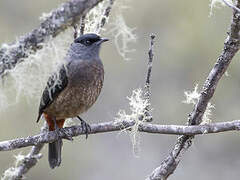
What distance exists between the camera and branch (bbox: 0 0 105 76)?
1951 millimetres

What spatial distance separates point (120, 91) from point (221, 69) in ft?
18.5

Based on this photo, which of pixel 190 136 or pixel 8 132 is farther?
pixel 8 132

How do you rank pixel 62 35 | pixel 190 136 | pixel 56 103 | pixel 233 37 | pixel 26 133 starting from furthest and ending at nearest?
pixel 26 133 < pixel 56 103 < pixel 190 136 < pixel 233 37 < pixel 62 35

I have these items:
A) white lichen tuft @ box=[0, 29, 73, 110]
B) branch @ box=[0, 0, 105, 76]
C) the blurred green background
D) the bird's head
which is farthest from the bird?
the blurred green background

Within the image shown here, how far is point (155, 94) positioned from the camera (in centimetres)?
928

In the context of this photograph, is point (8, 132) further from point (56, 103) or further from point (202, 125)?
point (202, 125)

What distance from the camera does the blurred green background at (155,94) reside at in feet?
28.7

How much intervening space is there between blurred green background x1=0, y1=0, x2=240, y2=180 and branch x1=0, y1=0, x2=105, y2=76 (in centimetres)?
648

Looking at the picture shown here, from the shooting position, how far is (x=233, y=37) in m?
3.13

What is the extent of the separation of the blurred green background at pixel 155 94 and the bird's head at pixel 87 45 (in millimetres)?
4185

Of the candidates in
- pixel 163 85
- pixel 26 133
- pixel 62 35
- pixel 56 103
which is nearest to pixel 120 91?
pixel 163 85

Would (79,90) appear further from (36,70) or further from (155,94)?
(155,94)

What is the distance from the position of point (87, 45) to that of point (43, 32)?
2246 millimetres

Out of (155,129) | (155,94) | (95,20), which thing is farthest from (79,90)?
(155,94)
